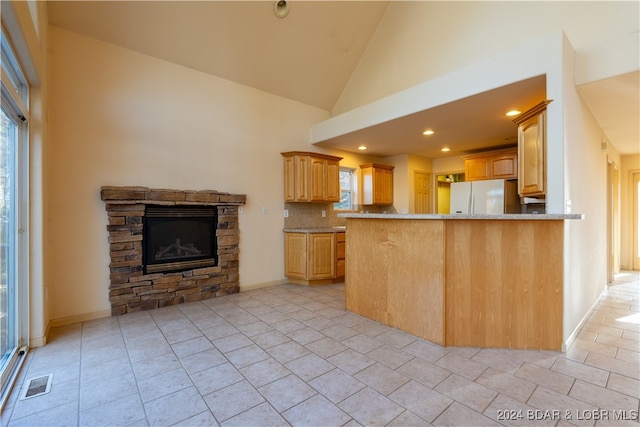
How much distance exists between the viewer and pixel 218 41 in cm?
394

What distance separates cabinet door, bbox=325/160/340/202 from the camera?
5.23 m

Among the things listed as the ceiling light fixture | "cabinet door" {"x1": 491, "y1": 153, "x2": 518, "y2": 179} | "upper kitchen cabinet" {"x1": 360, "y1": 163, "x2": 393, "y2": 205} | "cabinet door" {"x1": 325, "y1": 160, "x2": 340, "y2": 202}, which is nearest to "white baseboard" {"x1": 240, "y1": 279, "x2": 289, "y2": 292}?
"cabinet door" {"x1": 325, "y1": 160, "x2": 340, "y2": 202}

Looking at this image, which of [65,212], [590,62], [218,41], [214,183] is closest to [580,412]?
Result: [590,62]

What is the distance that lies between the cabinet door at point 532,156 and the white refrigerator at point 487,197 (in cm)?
225

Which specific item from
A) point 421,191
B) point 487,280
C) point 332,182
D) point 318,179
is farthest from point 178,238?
point 421,191

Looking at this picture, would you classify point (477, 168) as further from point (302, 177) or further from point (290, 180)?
point (290, 180)

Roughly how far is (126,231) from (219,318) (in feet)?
4.99

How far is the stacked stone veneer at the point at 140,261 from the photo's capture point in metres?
3.41

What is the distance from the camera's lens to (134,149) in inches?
142

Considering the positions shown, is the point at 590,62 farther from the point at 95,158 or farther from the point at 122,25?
the point at 95,158

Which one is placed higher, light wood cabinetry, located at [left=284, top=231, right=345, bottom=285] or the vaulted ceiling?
the vaulted ceiling

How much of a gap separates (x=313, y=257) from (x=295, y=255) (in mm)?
325

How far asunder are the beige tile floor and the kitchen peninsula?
156 millimetres

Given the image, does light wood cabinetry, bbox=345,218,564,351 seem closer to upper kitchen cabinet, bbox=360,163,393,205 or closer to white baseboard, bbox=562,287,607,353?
white baseboard, bbox=562,287,607,353
